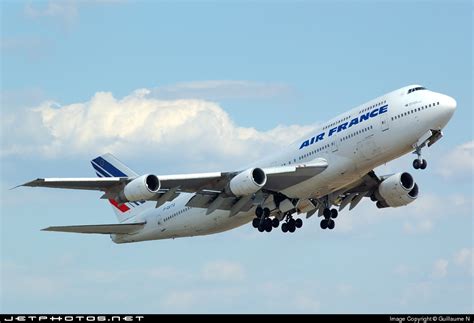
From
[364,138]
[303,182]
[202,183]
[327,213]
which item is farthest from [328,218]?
[364,138]

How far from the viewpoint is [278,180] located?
192 ft

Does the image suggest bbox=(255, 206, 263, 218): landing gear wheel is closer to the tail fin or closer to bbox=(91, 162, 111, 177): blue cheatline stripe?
the tail fin

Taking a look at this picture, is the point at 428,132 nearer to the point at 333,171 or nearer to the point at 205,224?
the point at 333,171

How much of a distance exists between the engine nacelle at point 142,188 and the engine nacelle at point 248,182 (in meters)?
4.28

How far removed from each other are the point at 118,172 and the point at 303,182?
57.1 feet

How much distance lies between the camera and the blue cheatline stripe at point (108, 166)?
7056cm

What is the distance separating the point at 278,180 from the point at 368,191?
845 centimetres

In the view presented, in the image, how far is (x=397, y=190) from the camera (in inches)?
2483

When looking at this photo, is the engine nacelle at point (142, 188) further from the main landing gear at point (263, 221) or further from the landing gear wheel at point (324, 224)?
the landing gear wheel at point (324, 224)

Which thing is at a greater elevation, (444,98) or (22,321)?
(444,98)

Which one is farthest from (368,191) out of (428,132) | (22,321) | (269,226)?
(22,321)

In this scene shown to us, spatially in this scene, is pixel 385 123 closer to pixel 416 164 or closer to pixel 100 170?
pixel 416 164

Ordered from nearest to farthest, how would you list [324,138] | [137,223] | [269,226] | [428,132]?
[428,132], [324,138], [269,226], [137,223]

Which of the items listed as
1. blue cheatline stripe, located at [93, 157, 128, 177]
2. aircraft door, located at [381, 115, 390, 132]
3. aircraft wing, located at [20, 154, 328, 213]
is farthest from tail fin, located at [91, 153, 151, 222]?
aircraft door, located at [381, 115, 390, 132]
